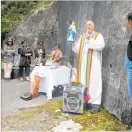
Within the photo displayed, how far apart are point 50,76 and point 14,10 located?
7.84 m

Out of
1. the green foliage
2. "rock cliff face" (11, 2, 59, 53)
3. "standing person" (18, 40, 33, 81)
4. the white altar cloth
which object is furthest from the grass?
the green foliage

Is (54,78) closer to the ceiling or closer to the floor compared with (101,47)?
closer to the floor

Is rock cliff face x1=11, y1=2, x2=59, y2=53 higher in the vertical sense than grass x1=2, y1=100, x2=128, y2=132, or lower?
higher

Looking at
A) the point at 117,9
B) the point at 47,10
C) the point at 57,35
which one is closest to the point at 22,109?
the point at 117,9

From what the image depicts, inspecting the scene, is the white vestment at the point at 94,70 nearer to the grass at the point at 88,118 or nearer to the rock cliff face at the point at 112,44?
the rock cliff face at the point at 112,44

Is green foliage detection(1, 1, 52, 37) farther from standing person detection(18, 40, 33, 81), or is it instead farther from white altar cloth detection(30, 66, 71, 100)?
white altar cloth detection(30, 66, 71, 100)

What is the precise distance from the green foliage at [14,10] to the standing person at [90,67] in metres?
7.75

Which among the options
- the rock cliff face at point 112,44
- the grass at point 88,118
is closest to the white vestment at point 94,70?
the rock cliff face at point 112,44

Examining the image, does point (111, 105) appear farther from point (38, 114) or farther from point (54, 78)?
point (54, 78)

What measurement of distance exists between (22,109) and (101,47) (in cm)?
234

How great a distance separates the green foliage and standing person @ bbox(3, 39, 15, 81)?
3.49m

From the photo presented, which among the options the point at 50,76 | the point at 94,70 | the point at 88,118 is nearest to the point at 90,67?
the point at 94,70

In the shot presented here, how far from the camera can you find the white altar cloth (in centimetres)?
975

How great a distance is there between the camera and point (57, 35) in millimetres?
14469
